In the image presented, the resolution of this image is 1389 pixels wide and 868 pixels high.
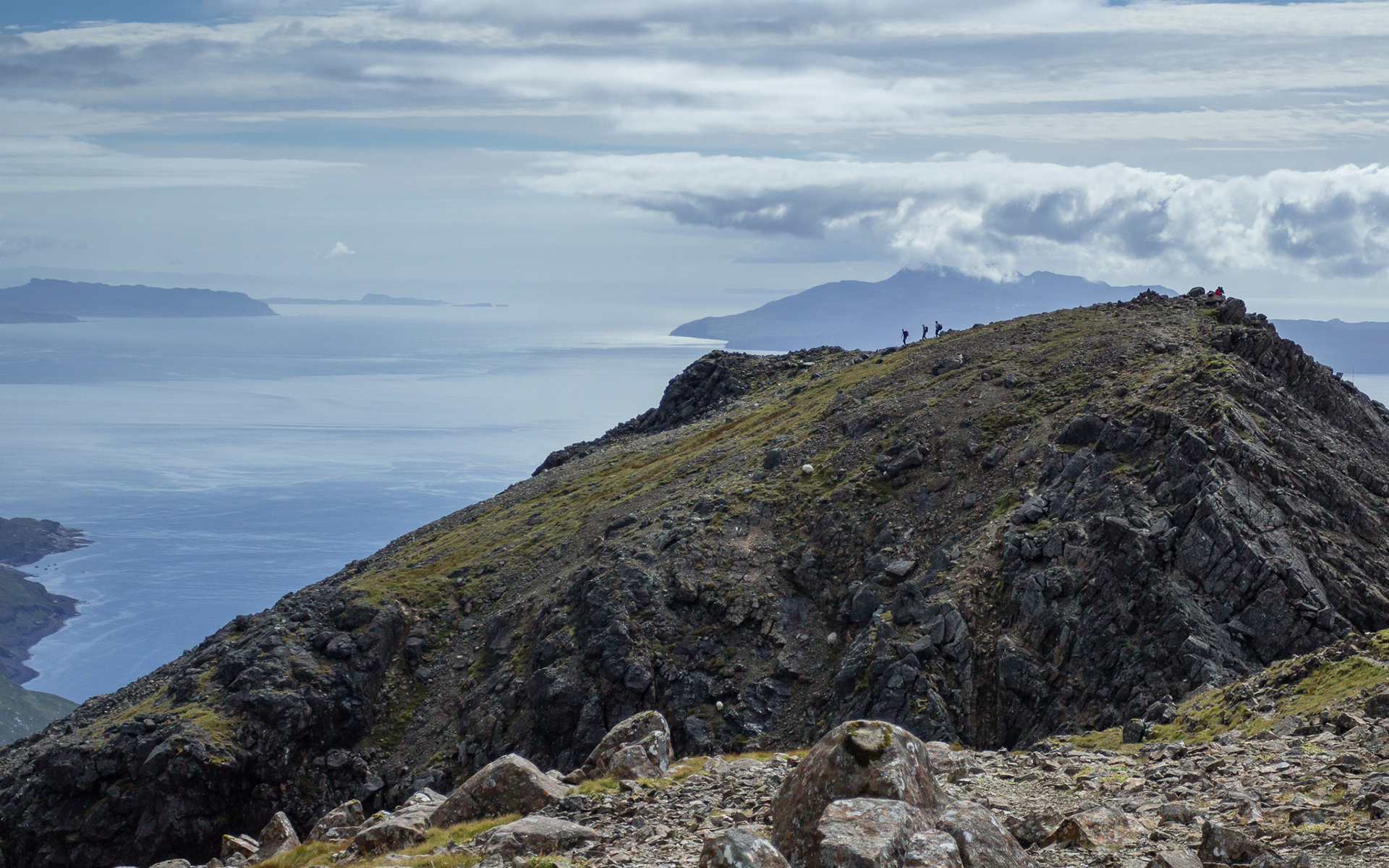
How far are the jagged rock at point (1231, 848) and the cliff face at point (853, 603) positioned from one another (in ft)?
70.1

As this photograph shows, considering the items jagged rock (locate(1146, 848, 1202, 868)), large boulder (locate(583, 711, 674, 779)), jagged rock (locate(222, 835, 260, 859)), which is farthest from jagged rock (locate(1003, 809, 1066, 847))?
jagged rock (locate(222, 835, 260, 859))

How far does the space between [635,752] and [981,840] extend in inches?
492

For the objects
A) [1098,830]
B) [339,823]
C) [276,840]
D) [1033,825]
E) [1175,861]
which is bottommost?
[276,840]

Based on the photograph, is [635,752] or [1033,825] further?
[635,752]

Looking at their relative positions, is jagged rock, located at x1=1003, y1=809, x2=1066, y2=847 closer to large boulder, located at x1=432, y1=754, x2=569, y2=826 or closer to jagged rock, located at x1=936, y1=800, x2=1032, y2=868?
jagged rock, located at x1=936, y1=800, x2=1032, y2=868

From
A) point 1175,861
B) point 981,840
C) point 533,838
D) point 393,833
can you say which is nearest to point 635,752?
point 533,838

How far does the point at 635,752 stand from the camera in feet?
83.7

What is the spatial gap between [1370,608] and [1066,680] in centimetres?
1187

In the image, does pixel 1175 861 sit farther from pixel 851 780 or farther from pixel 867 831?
pixel 851 780

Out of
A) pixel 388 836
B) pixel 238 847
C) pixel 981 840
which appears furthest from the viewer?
pixel 238 847

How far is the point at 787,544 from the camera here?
5603 cm

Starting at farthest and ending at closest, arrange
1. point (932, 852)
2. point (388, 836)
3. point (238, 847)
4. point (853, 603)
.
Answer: point (853, 603) < point (238, 847) < point (388, 836) < point (932, 852)

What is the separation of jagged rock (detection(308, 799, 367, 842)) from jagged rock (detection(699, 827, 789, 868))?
16753 millimetres

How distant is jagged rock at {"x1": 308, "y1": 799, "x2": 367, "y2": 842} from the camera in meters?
27.5
